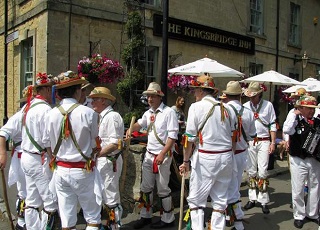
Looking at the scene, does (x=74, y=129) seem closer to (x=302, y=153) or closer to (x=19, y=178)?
(x=19, y=178)

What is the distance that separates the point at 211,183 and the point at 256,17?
44.3ft

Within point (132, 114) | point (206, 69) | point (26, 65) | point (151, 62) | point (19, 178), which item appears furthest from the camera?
point (151, 62)

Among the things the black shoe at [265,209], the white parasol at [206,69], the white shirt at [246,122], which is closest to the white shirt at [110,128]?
the white shirt at [246,122]

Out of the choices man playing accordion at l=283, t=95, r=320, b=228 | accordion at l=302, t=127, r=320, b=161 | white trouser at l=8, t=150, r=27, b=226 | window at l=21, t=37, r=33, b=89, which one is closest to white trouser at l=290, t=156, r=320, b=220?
man playing accordion at l=283, t=95, r=320, b=228

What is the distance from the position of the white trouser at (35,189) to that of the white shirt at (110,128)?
882 millimetres

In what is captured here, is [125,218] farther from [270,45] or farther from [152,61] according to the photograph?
[270,45]

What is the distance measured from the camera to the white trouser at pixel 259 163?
6.27 m

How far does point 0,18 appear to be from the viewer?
13094mm

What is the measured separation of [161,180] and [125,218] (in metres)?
1.01

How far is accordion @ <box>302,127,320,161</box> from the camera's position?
5.39 m

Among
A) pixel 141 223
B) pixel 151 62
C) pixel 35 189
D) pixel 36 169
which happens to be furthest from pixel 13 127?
pixel 151 62

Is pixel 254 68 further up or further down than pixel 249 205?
further up

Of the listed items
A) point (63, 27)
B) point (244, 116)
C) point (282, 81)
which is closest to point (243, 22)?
point (282, 81)

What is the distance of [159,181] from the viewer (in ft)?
17.9
